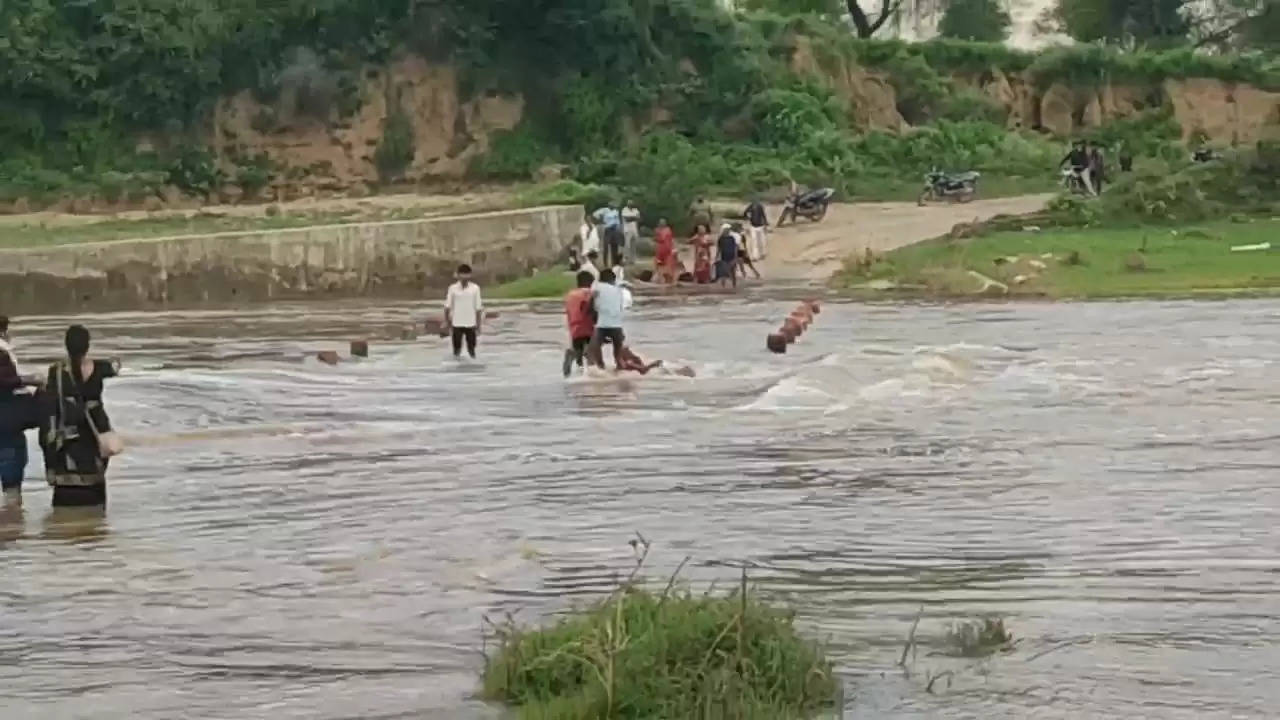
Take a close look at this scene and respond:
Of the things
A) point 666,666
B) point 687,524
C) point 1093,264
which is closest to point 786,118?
point 1093,264

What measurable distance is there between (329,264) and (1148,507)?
1212 inches

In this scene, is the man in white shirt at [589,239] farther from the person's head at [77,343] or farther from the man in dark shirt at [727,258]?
the person's head at [77,343]

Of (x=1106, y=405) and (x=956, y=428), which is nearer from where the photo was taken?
(x=956, y=428)

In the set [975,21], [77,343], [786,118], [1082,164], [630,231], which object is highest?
[975,21]

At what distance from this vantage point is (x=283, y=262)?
142 feet

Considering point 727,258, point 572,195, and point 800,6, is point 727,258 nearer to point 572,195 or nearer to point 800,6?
point 572,195

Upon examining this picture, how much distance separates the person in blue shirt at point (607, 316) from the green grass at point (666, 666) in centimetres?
1507

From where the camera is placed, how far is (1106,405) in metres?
21.0

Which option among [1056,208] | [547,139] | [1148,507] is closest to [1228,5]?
[547,139]

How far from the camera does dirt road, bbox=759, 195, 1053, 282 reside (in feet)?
142

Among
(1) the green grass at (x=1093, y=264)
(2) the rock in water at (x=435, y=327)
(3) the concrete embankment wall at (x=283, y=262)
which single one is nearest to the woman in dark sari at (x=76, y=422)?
(2) the rock in water at (x=435, y=327)

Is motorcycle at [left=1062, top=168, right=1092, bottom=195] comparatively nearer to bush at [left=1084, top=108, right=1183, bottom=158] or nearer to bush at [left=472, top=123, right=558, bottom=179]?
bush at [left=1084, top=108, right=1183, bottom=158]

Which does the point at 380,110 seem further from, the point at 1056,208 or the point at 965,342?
the point at 965,342

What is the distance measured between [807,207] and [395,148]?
1522cm
